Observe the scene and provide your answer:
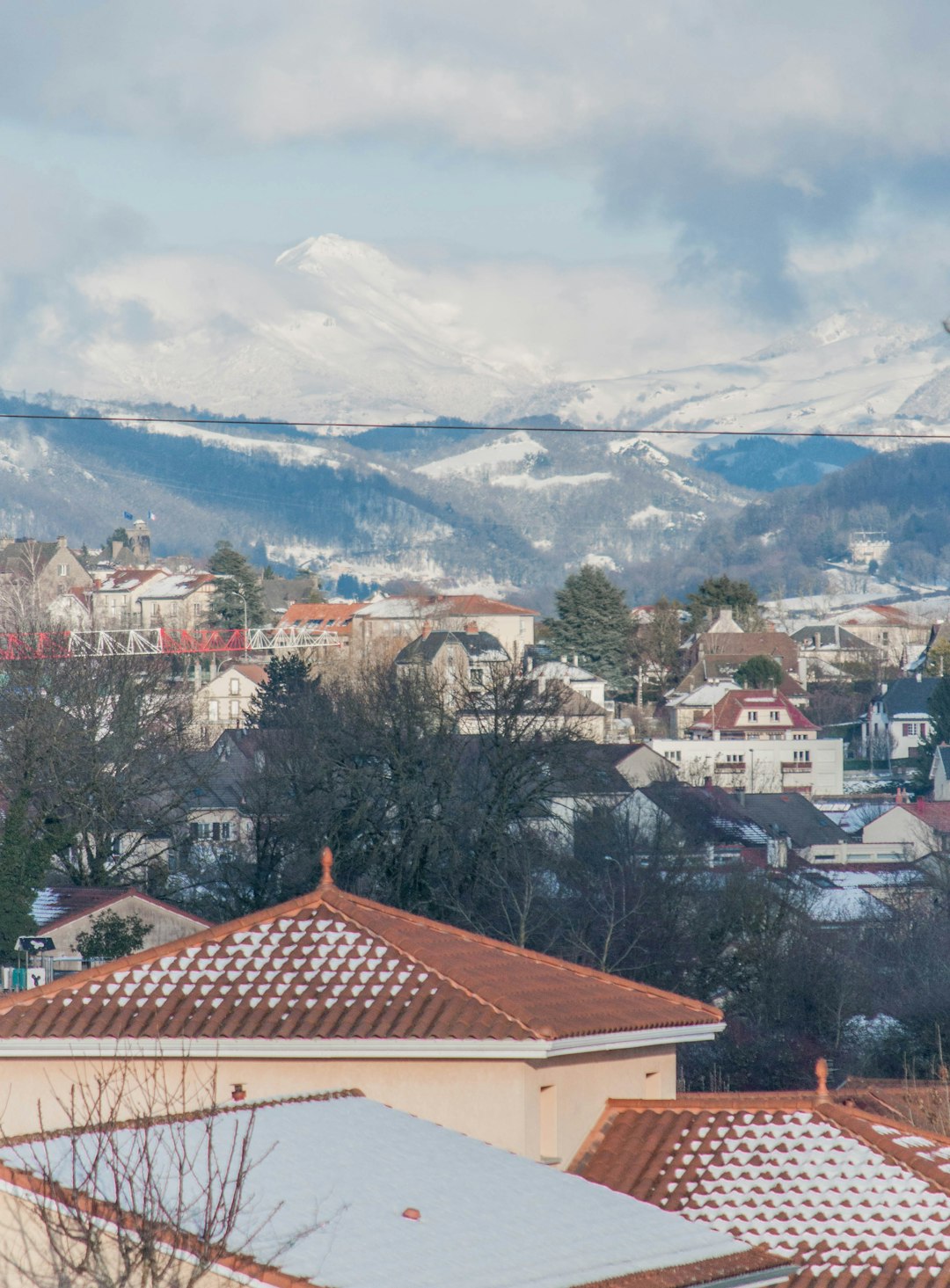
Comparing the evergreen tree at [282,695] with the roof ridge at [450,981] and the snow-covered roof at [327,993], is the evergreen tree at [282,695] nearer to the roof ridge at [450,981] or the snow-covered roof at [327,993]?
the snow-covered roof at [327,993]

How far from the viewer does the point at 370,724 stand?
4219 centimetres

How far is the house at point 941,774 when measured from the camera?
7569 cm

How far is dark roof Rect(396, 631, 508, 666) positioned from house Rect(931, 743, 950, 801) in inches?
810

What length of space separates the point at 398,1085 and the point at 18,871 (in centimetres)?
2152

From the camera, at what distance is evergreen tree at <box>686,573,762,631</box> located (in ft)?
365

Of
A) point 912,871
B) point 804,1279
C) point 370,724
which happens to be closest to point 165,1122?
point 804,1279

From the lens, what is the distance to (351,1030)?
415 inches

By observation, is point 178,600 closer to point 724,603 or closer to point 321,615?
point 321,615

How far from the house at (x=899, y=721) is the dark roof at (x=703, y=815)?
3212 centimetres

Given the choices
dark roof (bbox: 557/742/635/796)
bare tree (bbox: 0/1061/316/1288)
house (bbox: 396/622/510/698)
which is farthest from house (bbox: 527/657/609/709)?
bare tree (bbox: 0/1061/316/1288)

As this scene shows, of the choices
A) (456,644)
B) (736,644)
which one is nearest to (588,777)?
(456,644)

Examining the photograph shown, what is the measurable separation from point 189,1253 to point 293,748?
123 feet

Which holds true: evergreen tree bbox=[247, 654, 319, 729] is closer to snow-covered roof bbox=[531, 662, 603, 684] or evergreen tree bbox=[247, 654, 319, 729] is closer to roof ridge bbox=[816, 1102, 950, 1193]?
snow-covered roof bbox=[531, 662, 603, 684]

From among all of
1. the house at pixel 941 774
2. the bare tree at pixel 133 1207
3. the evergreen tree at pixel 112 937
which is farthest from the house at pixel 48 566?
the bare tree at pixel 133 1207
